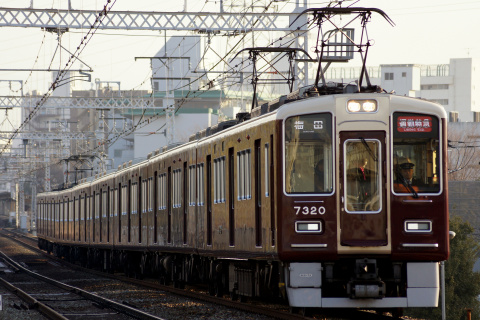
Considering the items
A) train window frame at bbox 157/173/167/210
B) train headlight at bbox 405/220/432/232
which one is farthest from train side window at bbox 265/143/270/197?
train window frame at bbox 157/173/167/210

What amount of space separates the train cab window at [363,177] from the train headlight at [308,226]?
1.28 ft

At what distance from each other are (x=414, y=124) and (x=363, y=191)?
0.99 m

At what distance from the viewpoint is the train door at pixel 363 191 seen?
12.0 m

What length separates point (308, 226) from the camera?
39.6 feet

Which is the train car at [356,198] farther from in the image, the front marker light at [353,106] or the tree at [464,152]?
the tree at [464,152]

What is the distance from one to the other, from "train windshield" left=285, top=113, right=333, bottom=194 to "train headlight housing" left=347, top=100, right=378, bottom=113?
0.28m

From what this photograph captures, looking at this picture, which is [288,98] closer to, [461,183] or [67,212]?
[67,212]

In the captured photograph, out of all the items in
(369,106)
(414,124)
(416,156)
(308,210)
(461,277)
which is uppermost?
(369,106)

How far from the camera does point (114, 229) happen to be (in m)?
28.6

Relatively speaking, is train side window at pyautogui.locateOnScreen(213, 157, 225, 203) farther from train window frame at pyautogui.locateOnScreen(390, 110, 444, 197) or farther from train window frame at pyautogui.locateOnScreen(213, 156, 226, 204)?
train window frame at pyautogui.locateOnScreen(390, 110, 444, 197)

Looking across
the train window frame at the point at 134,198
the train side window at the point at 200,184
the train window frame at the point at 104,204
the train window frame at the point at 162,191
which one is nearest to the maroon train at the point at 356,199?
the train side window at the point at 200,184

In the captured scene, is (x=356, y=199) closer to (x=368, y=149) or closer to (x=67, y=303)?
(x=368, y=149)

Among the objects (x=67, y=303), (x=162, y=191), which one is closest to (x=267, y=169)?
(x=67, y=303)

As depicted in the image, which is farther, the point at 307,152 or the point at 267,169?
the point at 267,169
